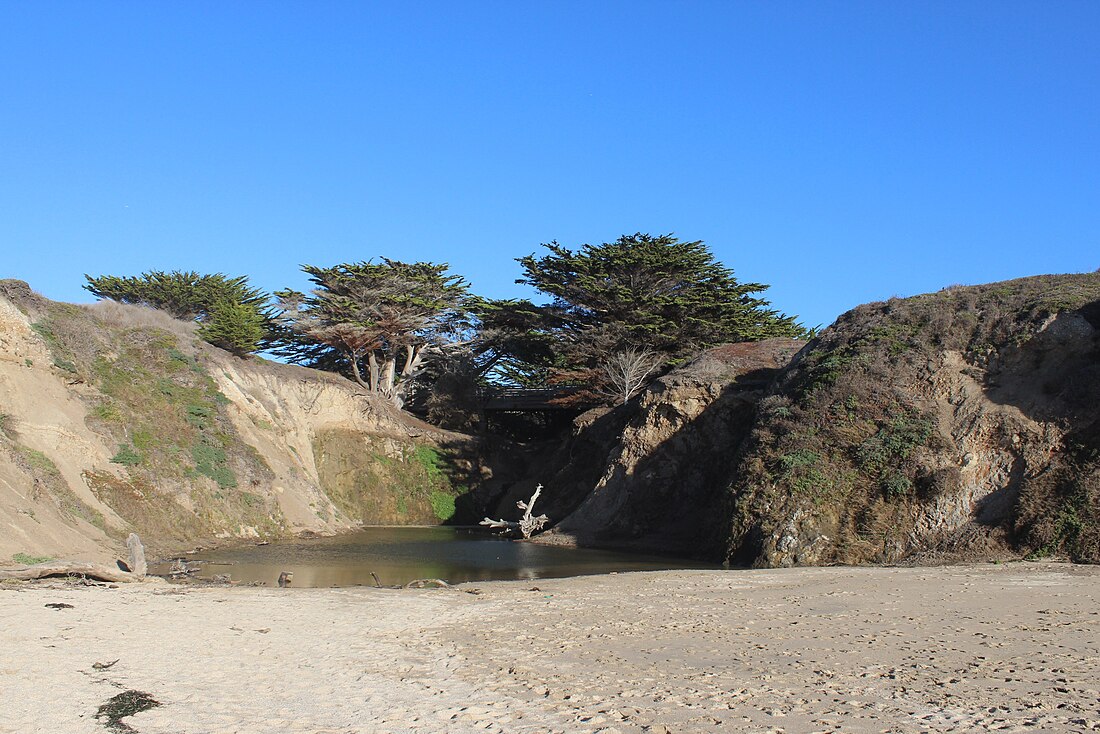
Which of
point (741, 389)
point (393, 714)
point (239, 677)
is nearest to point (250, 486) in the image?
point (741, 389)

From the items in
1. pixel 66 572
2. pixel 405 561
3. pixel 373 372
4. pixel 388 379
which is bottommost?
pixel 405 561

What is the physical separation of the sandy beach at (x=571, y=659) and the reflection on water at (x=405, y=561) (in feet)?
15.0

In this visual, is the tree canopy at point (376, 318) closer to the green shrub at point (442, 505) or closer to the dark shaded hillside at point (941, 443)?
→ the green shrub at point (442, 505)

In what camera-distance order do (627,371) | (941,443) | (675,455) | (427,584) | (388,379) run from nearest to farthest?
(427,584) < (941,443) < (675,455) < (627,371) < (388,379)

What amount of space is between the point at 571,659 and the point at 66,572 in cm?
1006

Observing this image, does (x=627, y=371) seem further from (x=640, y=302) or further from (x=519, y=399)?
(x=519, y=399)

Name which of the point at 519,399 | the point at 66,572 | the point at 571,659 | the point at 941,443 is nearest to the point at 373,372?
the point at 519,399

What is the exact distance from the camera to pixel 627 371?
38469 millimetres

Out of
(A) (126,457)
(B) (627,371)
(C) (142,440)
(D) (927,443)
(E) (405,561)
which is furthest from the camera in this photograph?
(B) (627,371)

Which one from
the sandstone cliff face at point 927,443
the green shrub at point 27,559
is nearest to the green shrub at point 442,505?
the sandstone cliff face at point 927,443

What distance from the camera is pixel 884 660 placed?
28.5ft

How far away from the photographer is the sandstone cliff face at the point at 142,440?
2033 centimetres

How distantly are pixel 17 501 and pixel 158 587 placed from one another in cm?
564

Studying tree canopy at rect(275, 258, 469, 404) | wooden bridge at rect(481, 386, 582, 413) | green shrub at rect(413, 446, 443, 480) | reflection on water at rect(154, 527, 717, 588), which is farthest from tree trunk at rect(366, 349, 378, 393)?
reflection on water at rect(154, 527, 717, 588)
